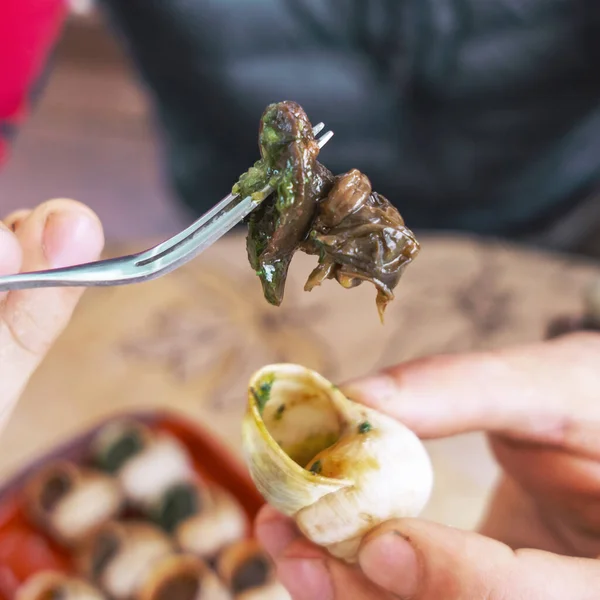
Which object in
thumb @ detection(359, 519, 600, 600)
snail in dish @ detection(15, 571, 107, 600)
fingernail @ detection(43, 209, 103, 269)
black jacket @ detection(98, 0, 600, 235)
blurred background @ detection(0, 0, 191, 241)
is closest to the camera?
thumb @ detection(359, 519, 600, 600)

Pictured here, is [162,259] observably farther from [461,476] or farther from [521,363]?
[461,476]

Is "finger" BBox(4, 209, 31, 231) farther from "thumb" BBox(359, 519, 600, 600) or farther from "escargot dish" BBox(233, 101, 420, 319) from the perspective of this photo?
"thumb" BBox(359, 519, 600, 600)

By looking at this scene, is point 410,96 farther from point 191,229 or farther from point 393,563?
point 393,563

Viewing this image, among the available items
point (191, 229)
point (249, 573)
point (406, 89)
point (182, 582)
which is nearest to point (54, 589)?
point (182, 582)

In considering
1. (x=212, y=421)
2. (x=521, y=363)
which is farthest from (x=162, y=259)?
(x=212, y=421)

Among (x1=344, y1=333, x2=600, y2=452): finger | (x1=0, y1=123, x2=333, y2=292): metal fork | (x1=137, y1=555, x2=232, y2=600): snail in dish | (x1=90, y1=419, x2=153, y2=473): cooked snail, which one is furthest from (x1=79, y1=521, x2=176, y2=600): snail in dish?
(x1=0, y1=123, x2=333, y2=292): metal fork

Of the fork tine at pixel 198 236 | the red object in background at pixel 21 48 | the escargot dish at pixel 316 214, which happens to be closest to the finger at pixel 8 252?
the fork tine at pixel 198 236
